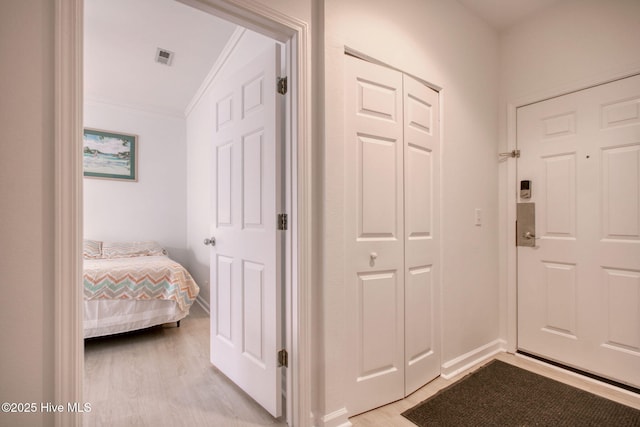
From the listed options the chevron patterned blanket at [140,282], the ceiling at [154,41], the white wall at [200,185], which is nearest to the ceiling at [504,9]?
the ceiling at [154,41]

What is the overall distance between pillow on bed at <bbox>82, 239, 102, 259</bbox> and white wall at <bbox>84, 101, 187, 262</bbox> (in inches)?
11.9

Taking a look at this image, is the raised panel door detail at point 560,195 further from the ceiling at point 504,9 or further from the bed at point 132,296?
the bed at point 132,296

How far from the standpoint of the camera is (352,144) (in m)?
1.64

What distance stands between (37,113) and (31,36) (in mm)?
238

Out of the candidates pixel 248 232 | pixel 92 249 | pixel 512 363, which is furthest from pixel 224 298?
pixel 92 249

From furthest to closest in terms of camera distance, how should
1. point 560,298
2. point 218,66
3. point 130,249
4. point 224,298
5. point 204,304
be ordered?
1. point 130,249
2. point 204,304
3. point 218,66
4. point 560,298
5. point 224,298

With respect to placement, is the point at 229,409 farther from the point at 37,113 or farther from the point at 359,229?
the point at 37,113

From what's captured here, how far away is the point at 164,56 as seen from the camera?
3094 millimetres

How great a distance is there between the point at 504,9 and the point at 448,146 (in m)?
1.23

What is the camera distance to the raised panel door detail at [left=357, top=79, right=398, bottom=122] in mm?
1679

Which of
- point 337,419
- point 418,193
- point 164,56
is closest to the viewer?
point 337,419

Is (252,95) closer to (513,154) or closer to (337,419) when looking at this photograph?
(337,419)

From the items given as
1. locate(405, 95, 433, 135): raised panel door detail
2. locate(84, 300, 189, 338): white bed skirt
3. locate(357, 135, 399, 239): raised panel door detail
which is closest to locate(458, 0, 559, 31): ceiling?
locate(405, 95, 433, 135): raised panel door detail

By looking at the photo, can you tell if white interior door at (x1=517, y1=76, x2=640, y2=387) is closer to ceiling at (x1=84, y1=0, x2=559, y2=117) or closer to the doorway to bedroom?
ceiling at (x1=84, y1=0, x2=559, y2=117)
